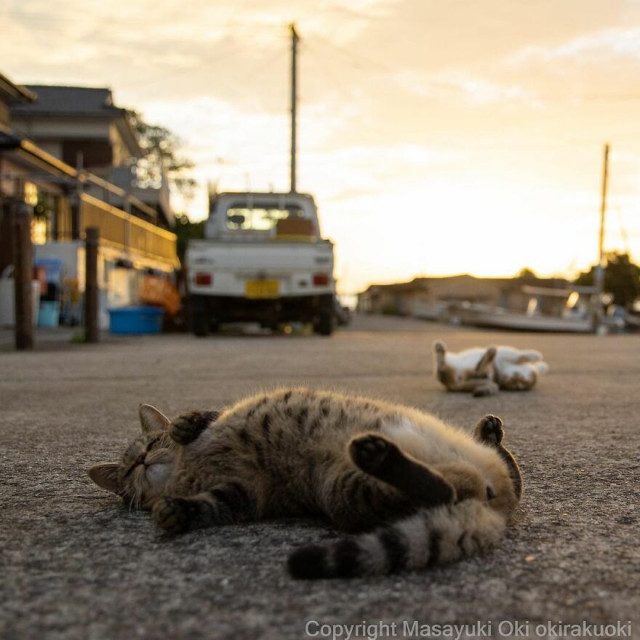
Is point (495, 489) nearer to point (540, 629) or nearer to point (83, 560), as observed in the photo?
point (540, 629)

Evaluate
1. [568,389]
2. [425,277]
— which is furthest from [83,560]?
[425,277]

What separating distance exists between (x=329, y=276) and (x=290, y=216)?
2296 mm

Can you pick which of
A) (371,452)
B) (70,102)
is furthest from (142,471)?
(70,102)

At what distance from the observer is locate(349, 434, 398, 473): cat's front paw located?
1.60 metres

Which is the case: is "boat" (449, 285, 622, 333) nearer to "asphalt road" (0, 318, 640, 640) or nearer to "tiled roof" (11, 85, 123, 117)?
"tiled roof" (11, 85, 123, 117)

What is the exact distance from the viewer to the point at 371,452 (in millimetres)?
1604

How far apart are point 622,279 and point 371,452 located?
5900 centimetres

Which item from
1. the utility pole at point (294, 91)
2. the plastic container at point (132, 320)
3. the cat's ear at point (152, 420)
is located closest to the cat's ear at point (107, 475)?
the cat's ear at point (152, 420)

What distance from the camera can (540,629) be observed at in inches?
50.6

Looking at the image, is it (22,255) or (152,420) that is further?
(22,255)

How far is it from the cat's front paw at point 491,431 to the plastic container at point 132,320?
37.4ft

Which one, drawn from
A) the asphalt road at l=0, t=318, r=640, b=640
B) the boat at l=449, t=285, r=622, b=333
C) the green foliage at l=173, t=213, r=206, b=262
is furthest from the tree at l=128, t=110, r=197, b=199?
the asphalt road at l=0, t=318, r=640, b=640

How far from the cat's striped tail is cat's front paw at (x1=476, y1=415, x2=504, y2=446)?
50 cm

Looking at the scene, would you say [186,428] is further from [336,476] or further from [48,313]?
[48,313]
